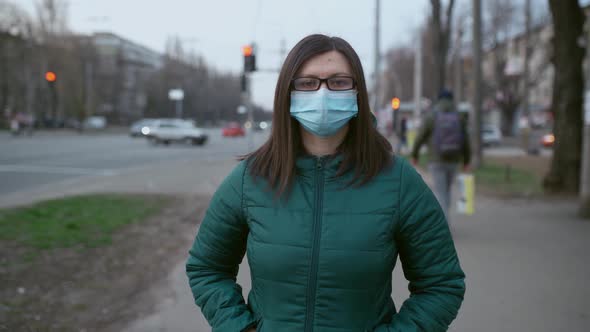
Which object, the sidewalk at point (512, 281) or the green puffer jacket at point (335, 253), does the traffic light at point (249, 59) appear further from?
the green puffer jacket at point (335, 253)

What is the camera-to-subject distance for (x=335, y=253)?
1929 millimetres

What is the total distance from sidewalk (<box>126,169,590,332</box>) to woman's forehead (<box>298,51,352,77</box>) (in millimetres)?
2916

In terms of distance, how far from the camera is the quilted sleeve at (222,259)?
2.08 metres

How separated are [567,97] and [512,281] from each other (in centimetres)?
791

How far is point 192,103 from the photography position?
12350cm

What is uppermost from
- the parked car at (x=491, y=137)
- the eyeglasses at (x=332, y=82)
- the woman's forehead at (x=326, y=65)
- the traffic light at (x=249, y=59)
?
the traffic light at (x=249, y=59)

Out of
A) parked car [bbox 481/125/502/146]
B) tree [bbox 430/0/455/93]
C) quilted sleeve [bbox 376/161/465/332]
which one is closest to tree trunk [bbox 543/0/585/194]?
tree [bbox 430/0/455/93]

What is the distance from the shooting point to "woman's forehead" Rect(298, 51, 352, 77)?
6.89 ft

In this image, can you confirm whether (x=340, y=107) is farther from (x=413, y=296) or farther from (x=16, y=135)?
(x=16, y=135)

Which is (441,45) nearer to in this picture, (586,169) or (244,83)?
(244,83)

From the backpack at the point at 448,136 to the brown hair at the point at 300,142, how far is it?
5.49 m

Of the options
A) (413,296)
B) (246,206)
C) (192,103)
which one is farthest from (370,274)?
(192,103)

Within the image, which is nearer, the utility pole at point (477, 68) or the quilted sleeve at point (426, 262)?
the quilted sleeve at point (426, 262)

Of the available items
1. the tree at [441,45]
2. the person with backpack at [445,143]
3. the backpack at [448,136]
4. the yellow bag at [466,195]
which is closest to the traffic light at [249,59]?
the tree at [441,45]
